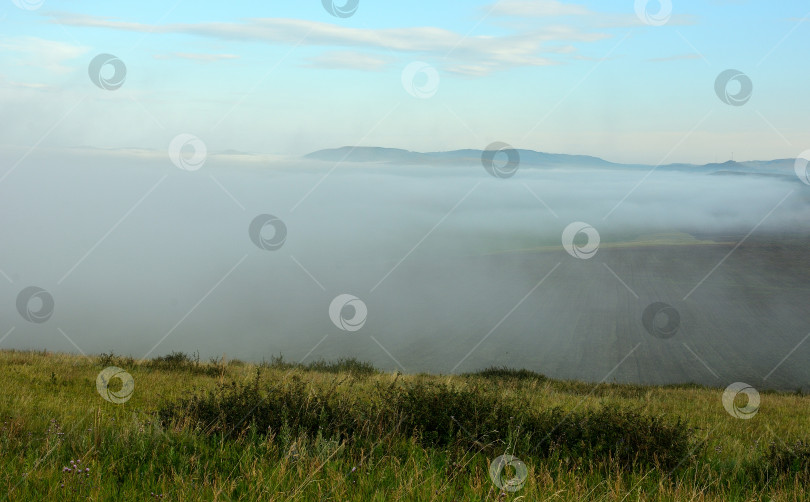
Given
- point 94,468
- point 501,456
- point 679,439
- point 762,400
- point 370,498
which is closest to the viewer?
point 370,498

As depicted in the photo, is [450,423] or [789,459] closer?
[789,459]

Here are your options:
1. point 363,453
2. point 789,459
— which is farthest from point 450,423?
point 789,459

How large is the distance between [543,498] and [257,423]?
140 inches

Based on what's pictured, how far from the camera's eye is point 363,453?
6.75m

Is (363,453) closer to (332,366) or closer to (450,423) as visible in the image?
(450,423)

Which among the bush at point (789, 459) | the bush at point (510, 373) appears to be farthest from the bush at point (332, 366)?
the bush at point (789, 459)

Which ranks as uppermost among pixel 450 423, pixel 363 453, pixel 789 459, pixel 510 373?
pixel 510 373

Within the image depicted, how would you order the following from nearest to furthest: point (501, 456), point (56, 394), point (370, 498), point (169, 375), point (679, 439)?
point (370, 498)
point (501, 456)
point (679, 439)
point (56, 394)
point (169, 375)

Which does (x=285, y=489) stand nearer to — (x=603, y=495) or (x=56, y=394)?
(x=603, y=495)

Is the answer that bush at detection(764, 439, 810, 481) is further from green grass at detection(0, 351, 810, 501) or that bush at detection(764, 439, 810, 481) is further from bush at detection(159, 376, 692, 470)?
bush at detection(159, 376, 692, 470)

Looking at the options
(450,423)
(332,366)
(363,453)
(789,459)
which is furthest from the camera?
(332,366)

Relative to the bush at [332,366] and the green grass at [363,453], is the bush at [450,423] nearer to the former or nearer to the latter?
the green grass at [363,453]

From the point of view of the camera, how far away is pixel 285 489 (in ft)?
18.0

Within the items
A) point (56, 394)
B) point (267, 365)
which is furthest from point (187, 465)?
point (267, 365)
